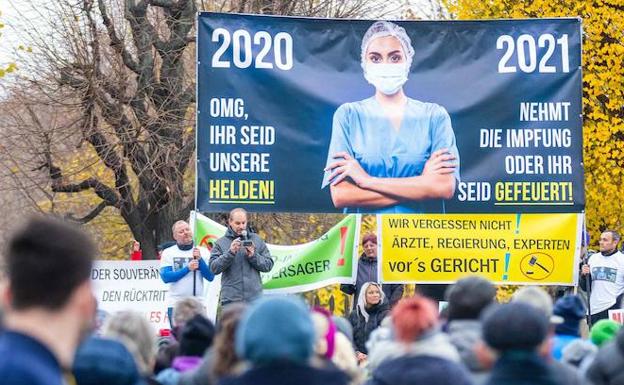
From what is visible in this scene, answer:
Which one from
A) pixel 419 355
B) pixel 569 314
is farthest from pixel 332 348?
pixel 569 314

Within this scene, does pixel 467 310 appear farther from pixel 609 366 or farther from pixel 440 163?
pixel 440 163

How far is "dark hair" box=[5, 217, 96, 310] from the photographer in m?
3.34

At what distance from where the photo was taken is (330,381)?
4625 mm

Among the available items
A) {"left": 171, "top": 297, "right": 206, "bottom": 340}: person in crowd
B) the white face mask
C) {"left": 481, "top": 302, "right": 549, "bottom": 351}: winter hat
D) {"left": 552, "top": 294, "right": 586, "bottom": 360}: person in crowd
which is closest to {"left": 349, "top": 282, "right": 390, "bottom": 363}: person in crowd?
the white face mask

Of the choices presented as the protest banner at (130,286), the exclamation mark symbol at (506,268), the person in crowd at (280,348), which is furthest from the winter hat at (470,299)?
the protest banner at (130,286)

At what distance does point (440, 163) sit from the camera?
14375mm

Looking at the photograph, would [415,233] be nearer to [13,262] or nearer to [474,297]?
[474,297]

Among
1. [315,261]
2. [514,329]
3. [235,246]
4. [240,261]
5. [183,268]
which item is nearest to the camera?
[514,329]

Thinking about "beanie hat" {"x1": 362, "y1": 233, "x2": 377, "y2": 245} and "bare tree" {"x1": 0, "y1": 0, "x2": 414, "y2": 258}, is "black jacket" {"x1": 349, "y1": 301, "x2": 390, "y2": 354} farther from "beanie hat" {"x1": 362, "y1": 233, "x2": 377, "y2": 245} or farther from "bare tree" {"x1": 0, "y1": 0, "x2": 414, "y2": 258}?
"bare tree" {"x1": 0, "y1": 0, "x2": 414, "y2": 258}

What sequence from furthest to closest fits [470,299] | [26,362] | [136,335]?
[470,299], [136,335], [26,362]

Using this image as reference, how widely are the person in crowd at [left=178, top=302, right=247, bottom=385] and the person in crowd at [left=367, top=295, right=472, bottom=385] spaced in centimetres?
63

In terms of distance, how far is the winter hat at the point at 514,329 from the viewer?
5.38 m

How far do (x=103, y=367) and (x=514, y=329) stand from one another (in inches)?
65.5

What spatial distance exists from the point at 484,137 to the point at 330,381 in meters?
10.2
